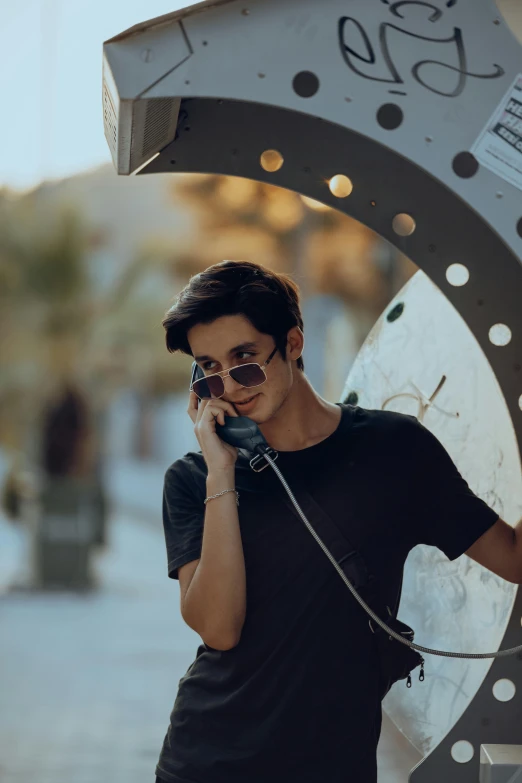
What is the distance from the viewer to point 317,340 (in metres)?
21.4

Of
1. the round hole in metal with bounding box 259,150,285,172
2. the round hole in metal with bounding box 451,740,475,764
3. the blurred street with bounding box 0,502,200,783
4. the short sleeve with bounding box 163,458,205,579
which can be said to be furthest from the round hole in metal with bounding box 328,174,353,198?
the blurred street with bounding box 0,502,200,783

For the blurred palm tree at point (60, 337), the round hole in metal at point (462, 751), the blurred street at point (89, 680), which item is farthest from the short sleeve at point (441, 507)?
the blurred palm tree at point (60, 337)

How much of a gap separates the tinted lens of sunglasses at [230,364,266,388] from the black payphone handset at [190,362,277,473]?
0.31 feet

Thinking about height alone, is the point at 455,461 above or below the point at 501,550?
above

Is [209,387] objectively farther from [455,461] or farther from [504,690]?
[504,690]

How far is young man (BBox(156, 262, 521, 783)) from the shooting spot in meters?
2.49

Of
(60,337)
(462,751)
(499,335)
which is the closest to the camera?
(499,335)

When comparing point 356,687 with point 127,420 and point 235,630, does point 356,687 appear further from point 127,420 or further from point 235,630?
point 127,420

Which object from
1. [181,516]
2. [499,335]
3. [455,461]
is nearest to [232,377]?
[181,516]

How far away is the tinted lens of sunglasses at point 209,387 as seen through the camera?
270 centimetres

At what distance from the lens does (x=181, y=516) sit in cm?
272

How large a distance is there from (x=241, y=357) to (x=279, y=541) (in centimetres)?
42

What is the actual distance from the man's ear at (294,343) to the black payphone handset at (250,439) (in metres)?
0.19

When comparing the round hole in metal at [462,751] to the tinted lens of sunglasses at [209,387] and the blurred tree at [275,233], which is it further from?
the blurred tree at [275,233]
